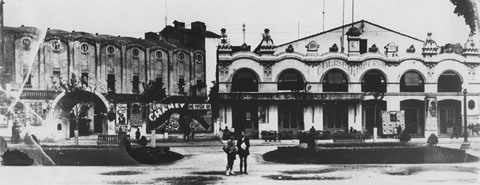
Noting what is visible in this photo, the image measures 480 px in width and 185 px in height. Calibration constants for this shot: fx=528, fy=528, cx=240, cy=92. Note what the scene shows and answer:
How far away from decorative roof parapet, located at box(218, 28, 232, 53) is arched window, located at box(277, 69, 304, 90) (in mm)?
2831

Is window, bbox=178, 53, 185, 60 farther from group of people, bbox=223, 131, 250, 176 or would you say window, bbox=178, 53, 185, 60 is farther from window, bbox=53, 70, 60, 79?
group of people, bbox=223, 131, 250, 176

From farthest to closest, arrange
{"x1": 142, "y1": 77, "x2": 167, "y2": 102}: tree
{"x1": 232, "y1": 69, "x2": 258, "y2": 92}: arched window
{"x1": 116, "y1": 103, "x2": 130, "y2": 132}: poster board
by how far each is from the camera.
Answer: {"x1": 232, "y1": 69, "x2": 258, "y2": 92}: arched window < {"x1": 142, "y1": 77, "x2": 167, "y2": 102}: tree < {"x1": 116, "y1": 103, "x2": 130, "y2": 132}: poster board

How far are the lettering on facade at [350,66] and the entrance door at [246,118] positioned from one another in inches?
141

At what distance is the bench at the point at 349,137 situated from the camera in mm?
23500

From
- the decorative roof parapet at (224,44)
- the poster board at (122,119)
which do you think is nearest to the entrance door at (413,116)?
the decorative roof parapet at (224,44)

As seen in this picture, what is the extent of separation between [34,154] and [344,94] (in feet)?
43.5

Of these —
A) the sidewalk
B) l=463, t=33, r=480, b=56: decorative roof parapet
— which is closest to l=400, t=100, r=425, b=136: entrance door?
the sidewalk

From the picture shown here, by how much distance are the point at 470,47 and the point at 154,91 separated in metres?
13.3

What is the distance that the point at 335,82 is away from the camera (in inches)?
977

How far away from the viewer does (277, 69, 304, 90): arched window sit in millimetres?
24625

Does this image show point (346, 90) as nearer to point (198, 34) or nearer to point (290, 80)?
point (290, 80)

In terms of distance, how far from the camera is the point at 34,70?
20234mm

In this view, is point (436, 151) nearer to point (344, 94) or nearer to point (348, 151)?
point (348, 151)

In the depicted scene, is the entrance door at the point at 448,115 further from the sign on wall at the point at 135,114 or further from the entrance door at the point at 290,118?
the sign on wall at the point at 135,114
